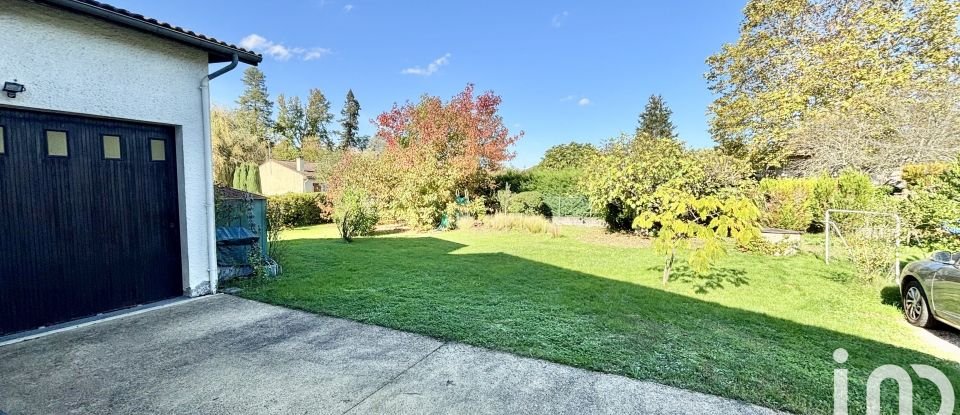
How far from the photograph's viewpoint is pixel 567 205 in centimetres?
1780

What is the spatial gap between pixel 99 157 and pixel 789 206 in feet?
55.4

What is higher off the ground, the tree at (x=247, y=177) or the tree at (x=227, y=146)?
the tree at (x=227, y=146)

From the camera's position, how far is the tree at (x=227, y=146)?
27422mm

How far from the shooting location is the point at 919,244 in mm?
9680

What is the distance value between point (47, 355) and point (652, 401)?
5606 mm

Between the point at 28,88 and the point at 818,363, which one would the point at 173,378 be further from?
the point at 818,363

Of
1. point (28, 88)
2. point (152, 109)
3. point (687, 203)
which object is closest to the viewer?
point (28, 88)

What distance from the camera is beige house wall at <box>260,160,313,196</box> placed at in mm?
32438

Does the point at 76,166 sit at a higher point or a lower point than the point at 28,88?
lower

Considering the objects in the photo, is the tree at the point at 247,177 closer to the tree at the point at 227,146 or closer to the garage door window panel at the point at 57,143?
the tree at the point at 227,146

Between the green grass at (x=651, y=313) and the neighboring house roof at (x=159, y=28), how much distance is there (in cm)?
365

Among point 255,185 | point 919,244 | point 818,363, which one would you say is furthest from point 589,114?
point 818,363

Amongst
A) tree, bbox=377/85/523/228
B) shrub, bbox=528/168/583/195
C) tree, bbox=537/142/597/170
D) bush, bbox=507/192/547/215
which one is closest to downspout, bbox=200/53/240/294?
tree, bbox=377/85/523/228

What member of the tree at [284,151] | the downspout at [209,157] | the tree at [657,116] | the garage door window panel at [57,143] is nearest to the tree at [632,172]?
the downspout at [209,157]
